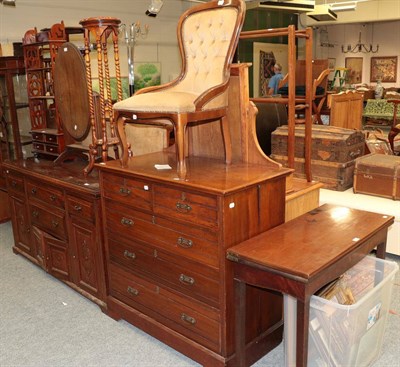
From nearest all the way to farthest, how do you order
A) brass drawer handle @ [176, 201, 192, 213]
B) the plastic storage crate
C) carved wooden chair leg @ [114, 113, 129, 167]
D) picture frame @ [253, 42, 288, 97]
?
the plastic storage crate
brass drawer handle @ [176, 201, 192, 213]
carved wooden chair leg @ [114, 113, 129, 167]
picture frame @ [253, 42, 288, 97]

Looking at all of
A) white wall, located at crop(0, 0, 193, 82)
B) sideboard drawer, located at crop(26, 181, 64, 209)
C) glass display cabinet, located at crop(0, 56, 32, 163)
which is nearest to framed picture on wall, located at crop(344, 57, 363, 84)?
white wall, located at crop(0, 0, 193, 82)

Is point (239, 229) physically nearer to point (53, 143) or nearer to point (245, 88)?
point (245, 88)

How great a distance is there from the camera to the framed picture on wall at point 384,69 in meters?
13.1

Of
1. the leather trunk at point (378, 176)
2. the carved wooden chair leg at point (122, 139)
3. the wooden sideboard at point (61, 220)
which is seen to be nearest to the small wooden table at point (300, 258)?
the carved wooden chair leg at point (122, 139)

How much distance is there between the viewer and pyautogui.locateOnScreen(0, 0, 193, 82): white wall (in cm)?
654

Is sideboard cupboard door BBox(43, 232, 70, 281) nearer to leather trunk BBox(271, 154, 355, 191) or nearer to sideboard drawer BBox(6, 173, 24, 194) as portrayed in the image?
sideboard drawer BBox(6, 173, 24, 194)

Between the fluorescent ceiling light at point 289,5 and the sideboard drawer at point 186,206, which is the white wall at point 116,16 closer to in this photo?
the fluorescent ceiling light at point 289,5

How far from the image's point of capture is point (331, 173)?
4.26m

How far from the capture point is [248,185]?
2.27 m

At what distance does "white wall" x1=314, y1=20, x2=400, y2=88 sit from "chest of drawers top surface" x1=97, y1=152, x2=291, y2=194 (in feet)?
37.9

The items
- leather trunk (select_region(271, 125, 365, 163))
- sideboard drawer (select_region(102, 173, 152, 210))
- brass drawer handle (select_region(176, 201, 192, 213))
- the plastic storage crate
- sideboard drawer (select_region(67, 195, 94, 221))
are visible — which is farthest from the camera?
leather trunk (select_region(271, 125, 365, 163))

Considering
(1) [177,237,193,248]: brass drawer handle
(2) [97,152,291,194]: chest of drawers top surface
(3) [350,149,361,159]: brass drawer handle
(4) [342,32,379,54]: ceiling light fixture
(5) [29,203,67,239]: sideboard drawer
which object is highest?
(4) [342,32,379,54]: ceiling light fixture

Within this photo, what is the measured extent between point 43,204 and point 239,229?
1.96 metres

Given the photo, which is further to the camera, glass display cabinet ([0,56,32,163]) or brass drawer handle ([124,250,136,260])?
glass display cabinet ([0,56,32,163])
